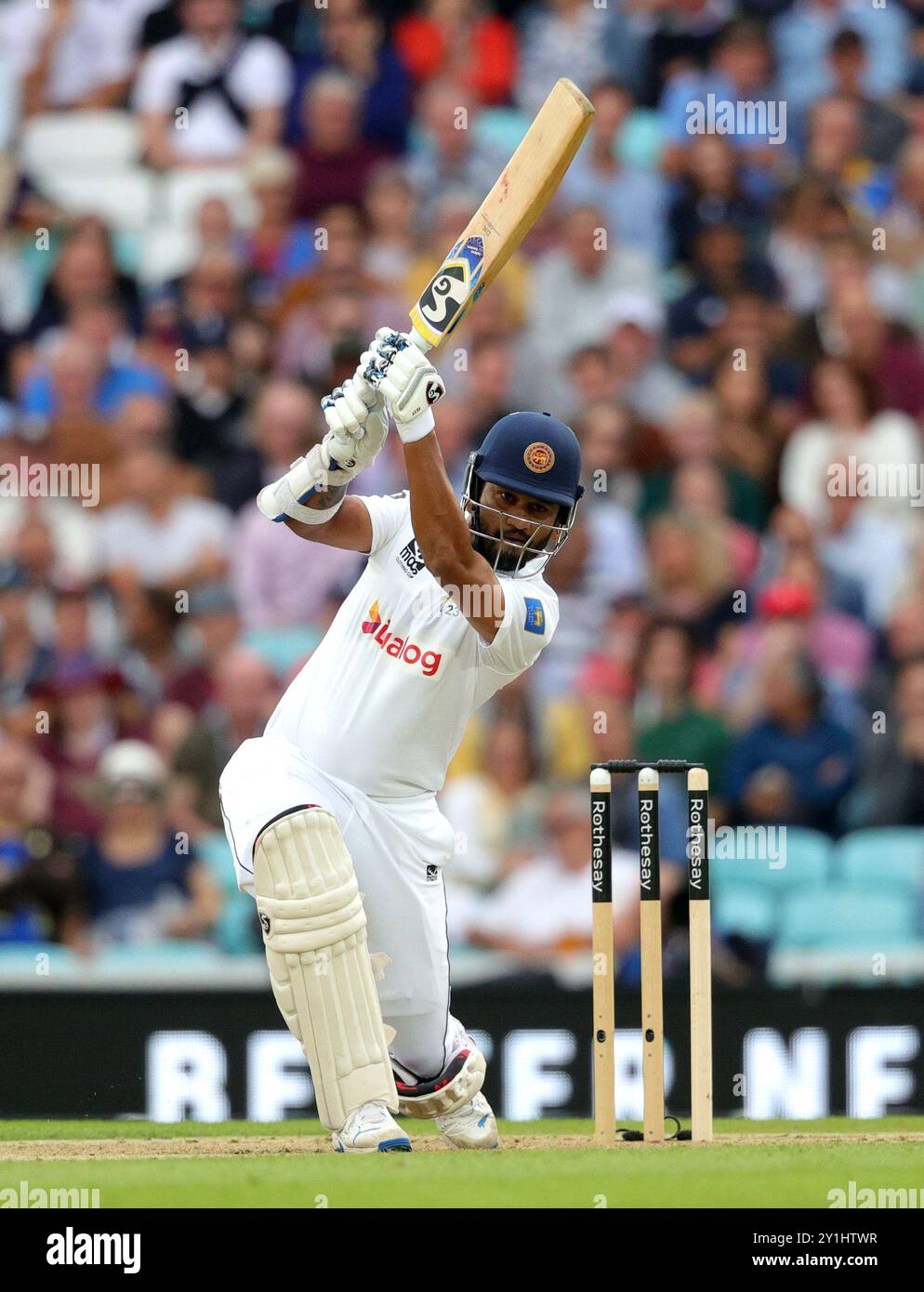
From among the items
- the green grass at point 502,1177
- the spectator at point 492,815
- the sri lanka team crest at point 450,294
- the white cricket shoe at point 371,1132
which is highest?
the sri lanka team crest at point 450,294

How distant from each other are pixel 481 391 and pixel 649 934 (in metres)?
4.69

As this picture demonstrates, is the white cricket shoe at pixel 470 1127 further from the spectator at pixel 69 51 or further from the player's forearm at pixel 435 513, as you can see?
the spectator at pixel 69 51

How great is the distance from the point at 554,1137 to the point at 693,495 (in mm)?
4125

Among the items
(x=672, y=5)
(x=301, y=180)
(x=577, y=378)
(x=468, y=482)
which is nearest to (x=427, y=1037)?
(x=468, y=482)

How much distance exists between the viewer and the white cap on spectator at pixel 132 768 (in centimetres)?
879

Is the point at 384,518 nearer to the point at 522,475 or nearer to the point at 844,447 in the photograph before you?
the point at 522,475

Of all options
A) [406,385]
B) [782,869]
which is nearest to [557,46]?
[782,869]

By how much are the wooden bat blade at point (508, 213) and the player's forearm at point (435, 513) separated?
48cm

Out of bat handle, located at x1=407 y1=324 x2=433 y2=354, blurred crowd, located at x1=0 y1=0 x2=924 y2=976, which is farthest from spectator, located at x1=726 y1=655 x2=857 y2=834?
bat handle, located at x1=407 y1=324 x2=433 y2=354

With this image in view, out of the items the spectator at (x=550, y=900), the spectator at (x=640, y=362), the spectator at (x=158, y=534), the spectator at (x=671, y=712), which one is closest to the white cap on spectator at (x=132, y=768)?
the spectator at (x=158, y=534)

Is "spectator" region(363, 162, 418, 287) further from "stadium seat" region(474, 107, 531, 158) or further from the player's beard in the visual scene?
the player's beard

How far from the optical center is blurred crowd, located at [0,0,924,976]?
898 cm

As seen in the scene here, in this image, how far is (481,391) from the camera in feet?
33.2

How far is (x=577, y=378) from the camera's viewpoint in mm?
10219
